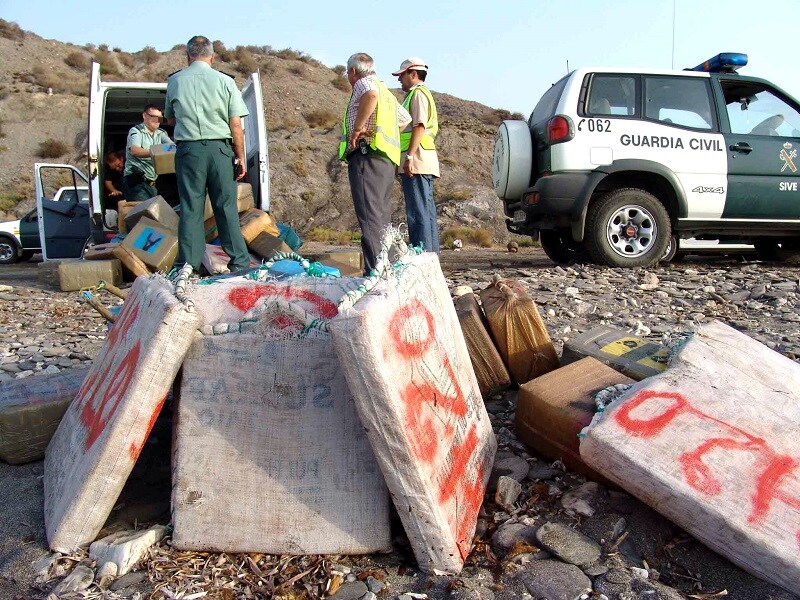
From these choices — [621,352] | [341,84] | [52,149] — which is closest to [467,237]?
[621,352]

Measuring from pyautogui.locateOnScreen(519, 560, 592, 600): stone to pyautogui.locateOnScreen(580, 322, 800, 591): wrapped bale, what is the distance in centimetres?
30

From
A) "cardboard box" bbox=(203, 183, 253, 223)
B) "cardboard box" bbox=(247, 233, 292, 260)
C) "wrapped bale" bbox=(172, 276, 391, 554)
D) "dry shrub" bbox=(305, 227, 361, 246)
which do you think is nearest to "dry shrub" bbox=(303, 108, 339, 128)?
"dry shrub" bbox=(305, 227, 361, 246)

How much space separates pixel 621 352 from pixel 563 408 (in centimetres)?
67

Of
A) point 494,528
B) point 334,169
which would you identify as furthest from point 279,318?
point 334,169

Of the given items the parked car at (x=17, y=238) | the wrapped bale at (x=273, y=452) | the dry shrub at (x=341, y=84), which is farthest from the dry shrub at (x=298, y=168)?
the wrapped bale at (x=273, y=452)

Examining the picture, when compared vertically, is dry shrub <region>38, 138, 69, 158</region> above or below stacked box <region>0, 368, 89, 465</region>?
above

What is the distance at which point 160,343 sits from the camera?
1862mm

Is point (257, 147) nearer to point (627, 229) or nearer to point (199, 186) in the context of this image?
point (199, 186)

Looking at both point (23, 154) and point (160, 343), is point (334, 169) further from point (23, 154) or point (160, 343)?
point (160, 343)

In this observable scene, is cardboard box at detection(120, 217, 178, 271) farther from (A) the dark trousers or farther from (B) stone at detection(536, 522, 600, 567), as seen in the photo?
(B) stone at detection(536, 522, 600, 567)

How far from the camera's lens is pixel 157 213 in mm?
6414

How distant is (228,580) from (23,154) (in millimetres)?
32258

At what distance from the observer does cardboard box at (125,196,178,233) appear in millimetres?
6414

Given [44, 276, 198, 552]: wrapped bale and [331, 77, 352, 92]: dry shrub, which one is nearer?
[44, 276, 198, 552]: wrapped bale
